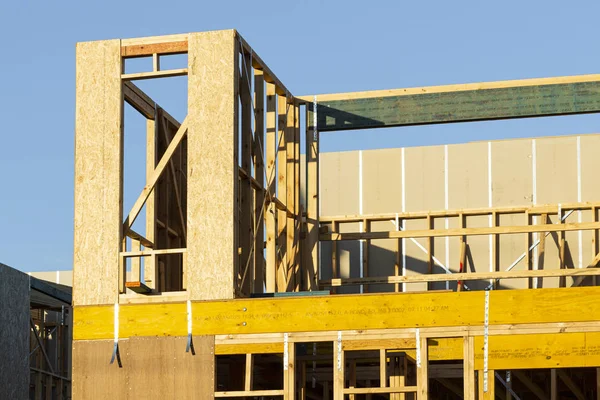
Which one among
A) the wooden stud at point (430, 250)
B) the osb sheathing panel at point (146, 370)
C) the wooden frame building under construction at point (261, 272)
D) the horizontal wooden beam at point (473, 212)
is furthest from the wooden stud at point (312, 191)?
the osb sheathing panel at point (146, 370)

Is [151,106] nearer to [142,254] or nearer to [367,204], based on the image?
[142,254]

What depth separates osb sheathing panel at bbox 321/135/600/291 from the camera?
25.3 m

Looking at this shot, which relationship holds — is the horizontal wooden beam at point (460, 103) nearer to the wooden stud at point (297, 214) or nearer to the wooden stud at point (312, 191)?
the wooden stud at point (312, 191)

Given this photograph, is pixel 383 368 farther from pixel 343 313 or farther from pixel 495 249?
pixel 495 249

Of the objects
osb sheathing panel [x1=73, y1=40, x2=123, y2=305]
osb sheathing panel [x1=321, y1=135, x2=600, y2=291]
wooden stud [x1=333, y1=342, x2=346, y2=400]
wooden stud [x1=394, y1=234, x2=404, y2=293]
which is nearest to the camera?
wooden stud [x1=333, y1=342, x2=346, y2=400]

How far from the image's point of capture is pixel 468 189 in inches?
1037

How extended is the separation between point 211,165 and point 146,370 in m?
3.26

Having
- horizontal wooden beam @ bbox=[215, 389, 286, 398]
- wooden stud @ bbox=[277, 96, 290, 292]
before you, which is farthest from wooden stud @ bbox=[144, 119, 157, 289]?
horizontal wooden beam @ bbox=[215, 389, 286, 398]

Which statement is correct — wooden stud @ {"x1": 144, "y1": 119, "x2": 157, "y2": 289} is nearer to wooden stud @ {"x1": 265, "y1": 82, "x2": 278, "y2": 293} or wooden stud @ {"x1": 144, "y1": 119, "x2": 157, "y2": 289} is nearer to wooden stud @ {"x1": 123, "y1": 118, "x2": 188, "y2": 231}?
wooden stud @ {"x1": 265, "y1": 82, "x2": 278, "y2": 293}

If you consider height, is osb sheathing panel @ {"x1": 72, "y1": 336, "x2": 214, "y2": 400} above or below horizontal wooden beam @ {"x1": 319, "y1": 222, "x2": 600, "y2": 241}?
below

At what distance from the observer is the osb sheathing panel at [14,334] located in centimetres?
2308

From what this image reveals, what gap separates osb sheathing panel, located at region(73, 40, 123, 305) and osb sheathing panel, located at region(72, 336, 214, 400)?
0.84m

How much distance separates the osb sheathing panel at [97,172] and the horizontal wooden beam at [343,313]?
0.45 m

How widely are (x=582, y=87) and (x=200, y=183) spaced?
28.5ft
